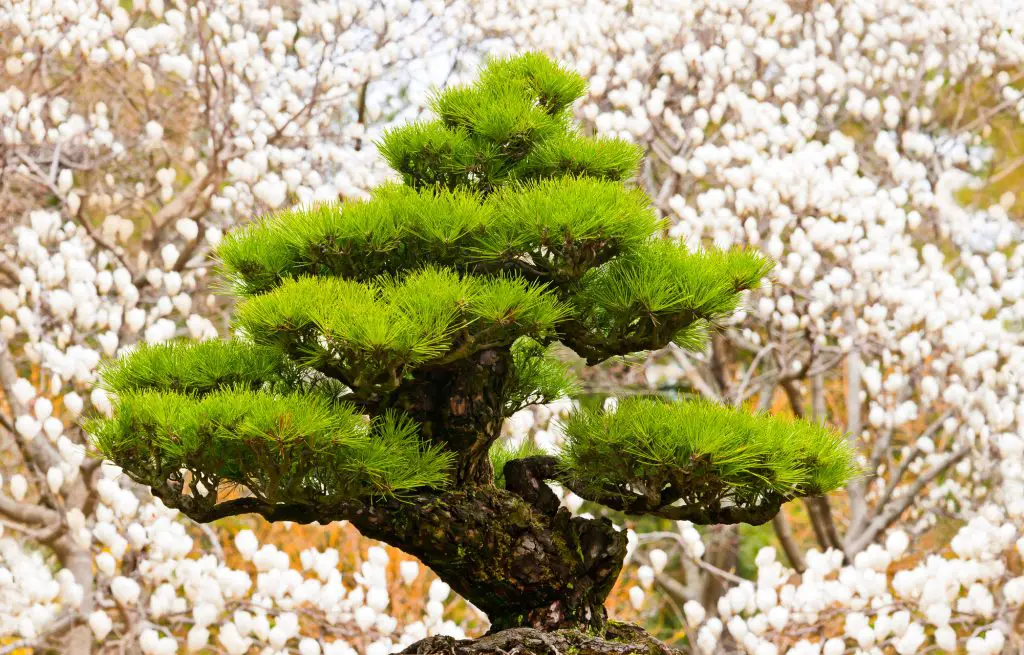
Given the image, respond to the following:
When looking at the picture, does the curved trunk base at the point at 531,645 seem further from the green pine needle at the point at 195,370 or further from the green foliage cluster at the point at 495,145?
the green foliage cluster at the point at 495,145

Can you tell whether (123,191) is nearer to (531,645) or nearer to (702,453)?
(531,645)

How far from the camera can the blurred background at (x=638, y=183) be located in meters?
3.79

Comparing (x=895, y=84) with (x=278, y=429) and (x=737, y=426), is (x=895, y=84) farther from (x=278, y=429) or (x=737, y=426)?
(x=278, y=429)

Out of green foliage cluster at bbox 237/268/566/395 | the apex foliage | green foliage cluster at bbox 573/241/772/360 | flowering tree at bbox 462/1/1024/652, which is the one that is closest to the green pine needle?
the apex foliage

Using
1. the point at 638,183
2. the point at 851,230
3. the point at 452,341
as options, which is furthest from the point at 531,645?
the point at 851,230

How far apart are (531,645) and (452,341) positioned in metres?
0.63

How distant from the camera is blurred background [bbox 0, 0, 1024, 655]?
3793mm

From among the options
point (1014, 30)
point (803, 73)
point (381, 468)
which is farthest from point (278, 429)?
point (1014, 30)

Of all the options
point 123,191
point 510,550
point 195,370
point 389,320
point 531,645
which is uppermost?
point 123,191

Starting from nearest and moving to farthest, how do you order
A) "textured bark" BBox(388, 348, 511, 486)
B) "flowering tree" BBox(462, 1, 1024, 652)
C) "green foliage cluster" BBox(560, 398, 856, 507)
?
"green foliage cluster" BBox(560, 398, 856, 507)
"textured bark" BBox(388, 348, 511, 486)
"flowering tree" BBox(462, 1, 1024, 652)

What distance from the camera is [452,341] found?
1.80 meters

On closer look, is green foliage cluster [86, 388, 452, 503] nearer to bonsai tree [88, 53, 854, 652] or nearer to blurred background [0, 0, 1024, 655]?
bonsai tree [88, 53, 854, 652]

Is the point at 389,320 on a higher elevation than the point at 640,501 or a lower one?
higher

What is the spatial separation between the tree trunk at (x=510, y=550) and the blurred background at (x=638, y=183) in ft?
5.04
